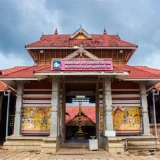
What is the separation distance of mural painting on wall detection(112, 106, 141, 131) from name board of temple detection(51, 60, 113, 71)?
3.04 metres

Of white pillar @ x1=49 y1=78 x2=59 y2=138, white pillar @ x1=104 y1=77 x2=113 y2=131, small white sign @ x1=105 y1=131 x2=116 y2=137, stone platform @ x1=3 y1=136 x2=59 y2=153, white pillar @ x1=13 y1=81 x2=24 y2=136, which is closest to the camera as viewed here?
small white sign @ x1=105 y1=131 x2=116 y2=137

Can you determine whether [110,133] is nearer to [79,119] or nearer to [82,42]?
[82,42]

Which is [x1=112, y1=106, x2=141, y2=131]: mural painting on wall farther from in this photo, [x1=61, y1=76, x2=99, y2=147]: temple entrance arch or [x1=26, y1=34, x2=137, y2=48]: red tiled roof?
[x1=26, y1=34, x2=137, y2=48]: red tiled roof

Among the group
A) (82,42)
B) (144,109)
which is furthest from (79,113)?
(144,109)

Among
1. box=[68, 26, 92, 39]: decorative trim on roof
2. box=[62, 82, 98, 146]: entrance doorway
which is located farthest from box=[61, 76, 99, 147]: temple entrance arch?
box=[68, 26, 92, 39]: decorative trim on roof

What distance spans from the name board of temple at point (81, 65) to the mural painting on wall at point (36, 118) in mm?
3075

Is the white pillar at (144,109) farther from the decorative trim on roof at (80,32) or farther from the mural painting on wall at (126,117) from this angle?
the decorative trim on roof at (80,32)

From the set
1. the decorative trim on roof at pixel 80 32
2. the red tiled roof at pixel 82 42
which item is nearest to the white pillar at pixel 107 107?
the red tiled roof at pixel 82 42

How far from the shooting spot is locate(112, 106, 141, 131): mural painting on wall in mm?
12789

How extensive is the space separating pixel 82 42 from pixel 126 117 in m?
7.33

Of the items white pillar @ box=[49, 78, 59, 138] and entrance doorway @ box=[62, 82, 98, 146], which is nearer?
white pillar @ box=[49, 78, 59, 138]

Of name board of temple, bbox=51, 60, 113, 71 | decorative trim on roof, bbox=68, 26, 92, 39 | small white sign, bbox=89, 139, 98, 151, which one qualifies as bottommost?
small white sign, bbox=89, 139, 98, 151

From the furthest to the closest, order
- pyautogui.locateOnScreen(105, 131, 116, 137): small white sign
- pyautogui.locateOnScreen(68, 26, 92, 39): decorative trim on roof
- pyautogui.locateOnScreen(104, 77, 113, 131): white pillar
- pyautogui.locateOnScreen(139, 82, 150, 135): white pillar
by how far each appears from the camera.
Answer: pyautogui.locateOnScreen(68, 26, 92, 39): decorative trim on roof < pyautogui.locateOnScreen(139, 82, 150, 135): white pillar < pyautogui.locateOnScreen(104, 77, 113, 131): white pillar < pyautogui.locateOnScreen(105, 131, 116, 137): small white sign

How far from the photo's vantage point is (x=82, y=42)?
17109 mm
